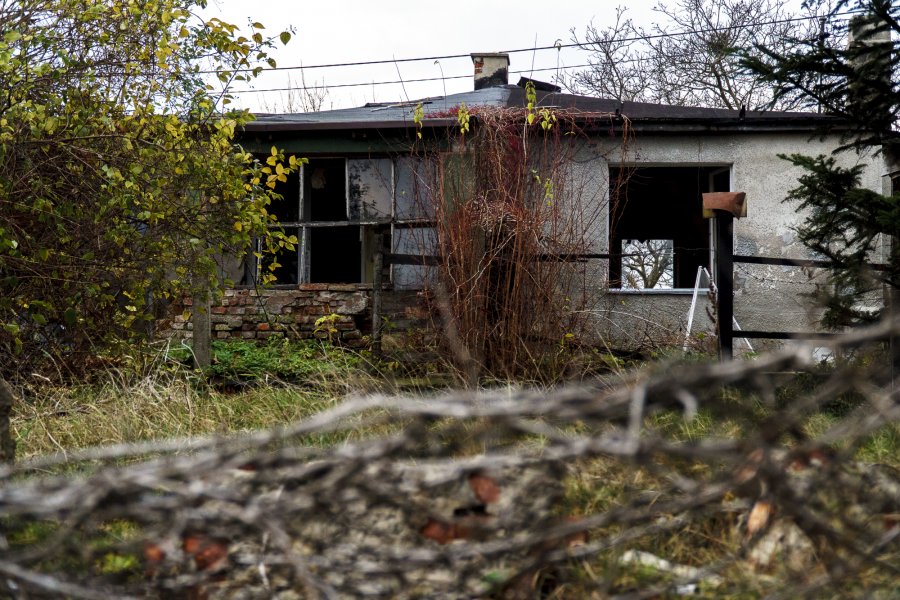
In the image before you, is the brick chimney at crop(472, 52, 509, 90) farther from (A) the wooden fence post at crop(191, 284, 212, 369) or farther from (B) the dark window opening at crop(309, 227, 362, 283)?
(A) the wooden fence post at crop(191, 284, 212, 369)

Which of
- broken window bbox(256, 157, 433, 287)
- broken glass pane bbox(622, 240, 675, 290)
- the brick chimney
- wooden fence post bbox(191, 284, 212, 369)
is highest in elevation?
the brick chimney

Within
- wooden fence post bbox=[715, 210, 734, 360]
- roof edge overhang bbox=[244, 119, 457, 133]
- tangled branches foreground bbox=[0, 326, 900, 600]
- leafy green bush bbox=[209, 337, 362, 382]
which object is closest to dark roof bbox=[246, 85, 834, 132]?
roof edge overhang bbox=[244, 119, 457, 133]

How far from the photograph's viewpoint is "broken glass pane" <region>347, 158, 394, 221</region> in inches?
394

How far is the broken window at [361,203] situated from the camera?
952 centimetres

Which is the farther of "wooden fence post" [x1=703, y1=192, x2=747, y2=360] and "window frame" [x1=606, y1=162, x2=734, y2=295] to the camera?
"window frame" [x1=606, y1=162, x2=734, y2=295]

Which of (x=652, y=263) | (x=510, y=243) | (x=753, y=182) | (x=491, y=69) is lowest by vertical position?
(x=652, y=263)

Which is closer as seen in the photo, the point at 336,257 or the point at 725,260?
the point at 725,260

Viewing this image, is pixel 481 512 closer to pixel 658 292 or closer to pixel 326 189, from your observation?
pixel 658 292

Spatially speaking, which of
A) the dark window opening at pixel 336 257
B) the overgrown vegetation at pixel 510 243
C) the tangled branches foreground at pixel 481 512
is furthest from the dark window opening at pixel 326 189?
the tangled branches foreground at pixel 481 512

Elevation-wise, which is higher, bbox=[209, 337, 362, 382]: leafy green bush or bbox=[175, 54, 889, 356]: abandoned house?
bbox=[175, 54, 889, 356]: abandoned house

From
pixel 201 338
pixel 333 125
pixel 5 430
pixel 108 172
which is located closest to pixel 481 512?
pixel 5 430

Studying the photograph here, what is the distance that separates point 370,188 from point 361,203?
→ 0.21 meters

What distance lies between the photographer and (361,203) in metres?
10.1

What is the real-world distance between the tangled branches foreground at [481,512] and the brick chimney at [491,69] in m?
10.3
